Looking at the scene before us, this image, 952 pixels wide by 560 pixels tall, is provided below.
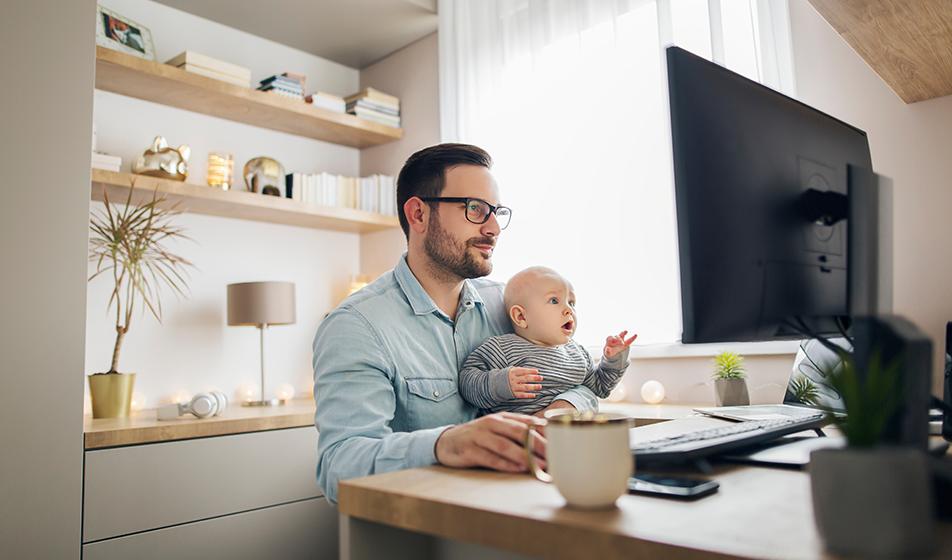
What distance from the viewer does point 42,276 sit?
1901 millimetres

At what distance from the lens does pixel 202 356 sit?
308 cm

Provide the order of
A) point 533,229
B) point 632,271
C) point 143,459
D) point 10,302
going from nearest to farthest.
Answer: point 10,302, point 143,459, point 632,271, point 533,229

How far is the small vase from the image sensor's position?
200 cm

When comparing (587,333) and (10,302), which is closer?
(10,302)

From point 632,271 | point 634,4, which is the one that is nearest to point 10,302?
point 632,271

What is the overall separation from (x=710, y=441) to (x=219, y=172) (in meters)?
2.77

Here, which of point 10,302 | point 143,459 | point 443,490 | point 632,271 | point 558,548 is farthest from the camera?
point 632,271

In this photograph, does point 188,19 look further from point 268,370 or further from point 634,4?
point 634,4

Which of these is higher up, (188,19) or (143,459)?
(188,19)

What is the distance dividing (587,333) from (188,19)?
2.46m

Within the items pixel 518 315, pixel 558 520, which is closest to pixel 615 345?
pixel 518 315

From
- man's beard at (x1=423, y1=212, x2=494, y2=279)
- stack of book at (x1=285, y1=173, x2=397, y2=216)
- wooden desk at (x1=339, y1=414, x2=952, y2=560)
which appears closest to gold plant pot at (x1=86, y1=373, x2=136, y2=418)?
stack of book at (x1=285, y1=173, x2=397, y2=216)

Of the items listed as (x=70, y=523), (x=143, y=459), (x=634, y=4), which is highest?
(x=634, y=4)

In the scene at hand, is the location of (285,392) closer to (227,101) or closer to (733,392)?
(227,101)
